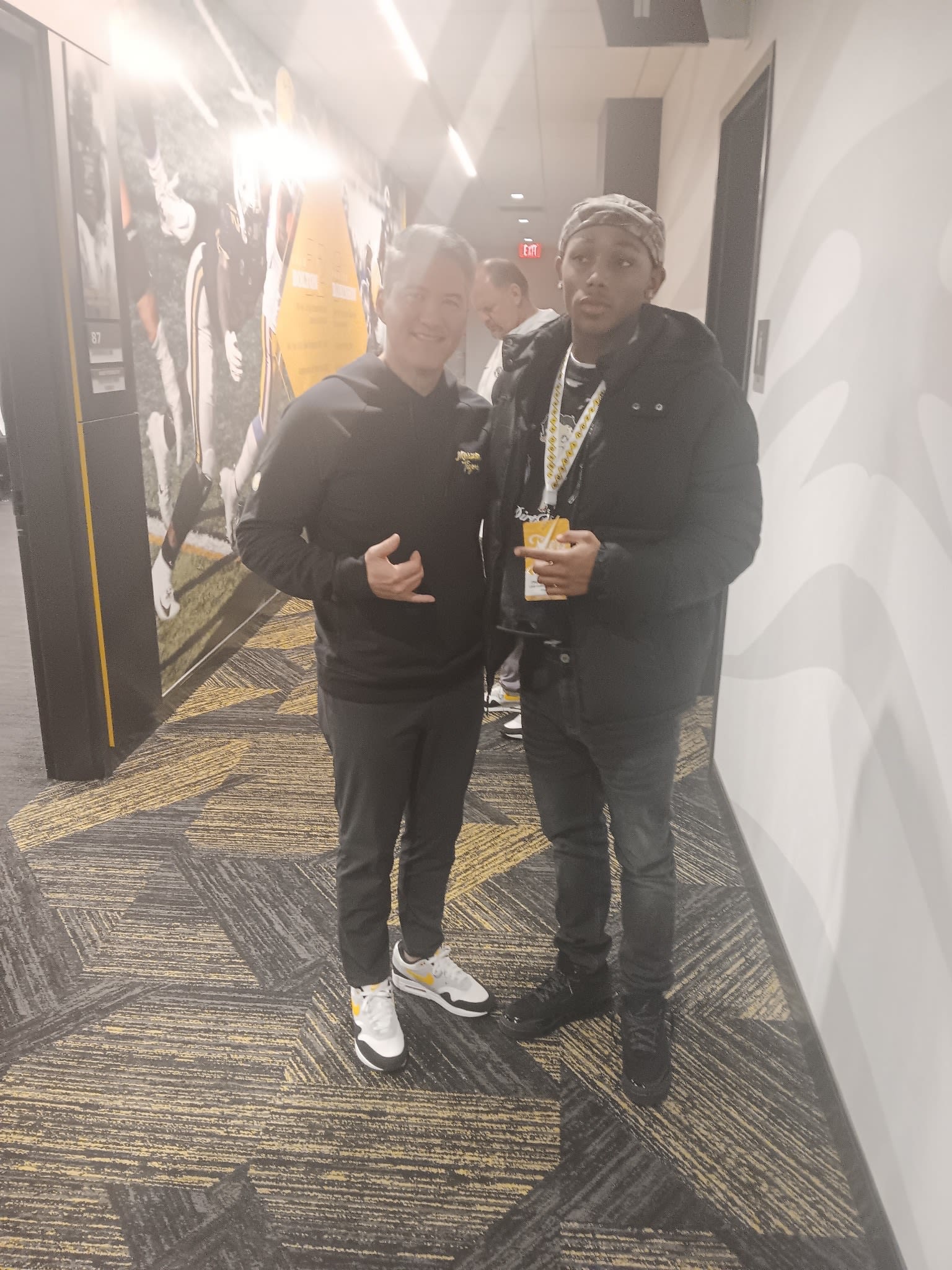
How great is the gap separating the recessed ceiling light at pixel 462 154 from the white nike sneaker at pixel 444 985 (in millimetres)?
6648

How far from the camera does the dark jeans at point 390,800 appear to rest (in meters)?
1.64

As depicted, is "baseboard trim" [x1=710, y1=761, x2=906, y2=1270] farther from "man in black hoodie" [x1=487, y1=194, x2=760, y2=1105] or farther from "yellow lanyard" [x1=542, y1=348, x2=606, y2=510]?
"yellow lanyard" [x1=542, y1=348, x2=606, y2=510]

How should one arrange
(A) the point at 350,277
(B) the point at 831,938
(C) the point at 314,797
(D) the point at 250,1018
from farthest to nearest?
(A) the point at 350,277 → (C) the point at 314,797 → (D) the point at 250,1018 → (B) the point at 831,938

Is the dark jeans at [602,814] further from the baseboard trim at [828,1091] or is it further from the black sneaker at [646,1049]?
the baseboard trim at [828,1091]

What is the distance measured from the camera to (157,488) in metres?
3.49

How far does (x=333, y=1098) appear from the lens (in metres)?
1.75

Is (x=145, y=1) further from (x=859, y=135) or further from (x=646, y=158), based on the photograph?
(x=646, y=158)

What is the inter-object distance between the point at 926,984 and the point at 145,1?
12.6 feet

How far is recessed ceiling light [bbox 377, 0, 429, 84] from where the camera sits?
14.1 ft

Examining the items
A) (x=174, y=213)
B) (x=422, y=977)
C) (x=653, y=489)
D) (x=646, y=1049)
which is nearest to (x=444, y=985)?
(x=422, y=977)

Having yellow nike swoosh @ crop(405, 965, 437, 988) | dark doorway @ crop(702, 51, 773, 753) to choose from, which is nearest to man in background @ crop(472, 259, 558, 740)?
dark doorway @ crop(702, 51, 773, 753)

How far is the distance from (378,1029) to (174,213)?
10.3 feet

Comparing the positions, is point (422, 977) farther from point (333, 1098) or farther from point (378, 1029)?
point (333, 1098)

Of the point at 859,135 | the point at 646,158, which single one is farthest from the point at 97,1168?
the point at 646,158
